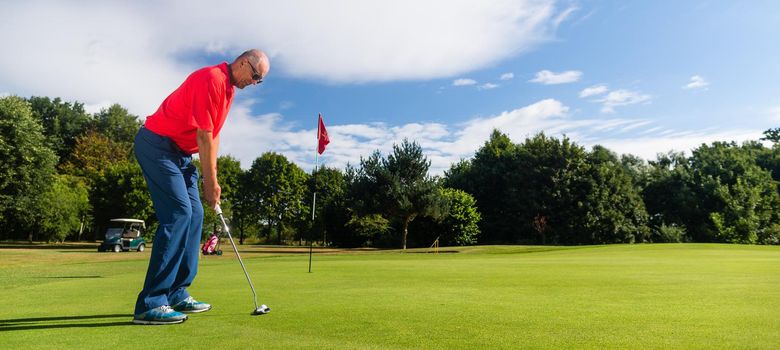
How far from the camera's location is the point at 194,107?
4012 millimetres

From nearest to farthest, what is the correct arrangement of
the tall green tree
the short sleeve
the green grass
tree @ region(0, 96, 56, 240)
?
1. the green grass
2. the short sleeve
3. tree @ region(0, 96, 56, 240)
4. the tall green tree

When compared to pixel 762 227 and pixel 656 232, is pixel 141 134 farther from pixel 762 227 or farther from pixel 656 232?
pixel 762 227

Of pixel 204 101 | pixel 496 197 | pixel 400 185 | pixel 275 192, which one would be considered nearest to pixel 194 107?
pixel 204 101

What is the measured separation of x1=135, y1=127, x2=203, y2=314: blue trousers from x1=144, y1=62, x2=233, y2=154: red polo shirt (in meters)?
0.11

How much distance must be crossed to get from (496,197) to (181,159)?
4706 cm

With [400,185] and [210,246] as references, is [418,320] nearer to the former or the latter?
[210,246]

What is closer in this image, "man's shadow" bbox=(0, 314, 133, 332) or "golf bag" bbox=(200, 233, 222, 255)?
"man's shadow" bbox=(0, 314, 133, 332)

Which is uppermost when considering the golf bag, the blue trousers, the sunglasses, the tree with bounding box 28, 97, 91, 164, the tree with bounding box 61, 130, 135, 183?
the tree with bounding box 28, 97, 91, 164

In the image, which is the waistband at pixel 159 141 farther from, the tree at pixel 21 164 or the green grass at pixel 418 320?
the tree at pixel 21 164

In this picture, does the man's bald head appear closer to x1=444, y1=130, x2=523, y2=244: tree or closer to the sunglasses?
the sunglasses

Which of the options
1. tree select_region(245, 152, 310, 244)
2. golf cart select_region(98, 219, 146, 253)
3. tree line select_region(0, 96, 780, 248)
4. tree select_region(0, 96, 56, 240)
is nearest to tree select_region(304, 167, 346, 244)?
tree line select_region(0, 96, 780, 248)

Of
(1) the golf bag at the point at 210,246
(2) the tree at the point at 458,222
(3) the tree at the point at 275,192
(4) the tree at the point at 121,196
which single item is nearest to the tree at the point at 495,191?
(2) the tree at the point at 458,222

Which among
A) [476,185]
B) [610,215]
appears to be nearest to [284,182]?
[476,185]

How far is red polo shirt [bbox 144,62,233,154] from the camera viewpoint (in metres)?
4.00
